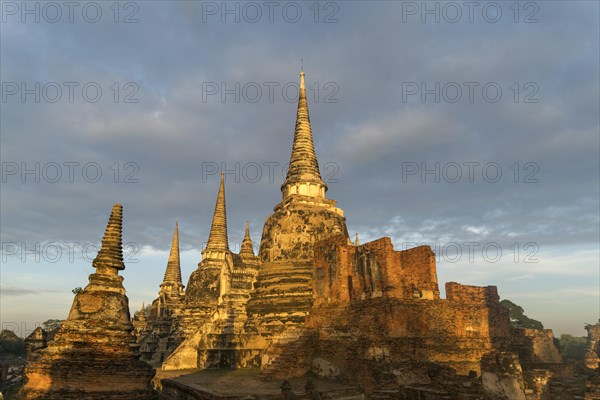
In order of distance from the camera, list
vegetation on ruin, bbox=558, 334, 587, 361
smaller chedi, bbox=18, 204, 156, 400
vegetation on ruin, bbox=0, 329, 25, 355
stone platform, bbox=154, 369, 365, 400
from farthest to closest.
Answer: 1. vegetation on ruin, bbox=0, 329, 25, 355
2. vegetation on ruin, bbox=558, 334, 587, 361
3. stone platform, bbox=154, 369, 365, 400
4. smaller chedi, bbox=18, 204, 156, 400

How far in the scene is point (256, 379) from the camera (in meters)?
17.4

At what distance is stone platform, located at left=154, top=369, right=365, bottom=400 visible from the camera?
13.9 metres

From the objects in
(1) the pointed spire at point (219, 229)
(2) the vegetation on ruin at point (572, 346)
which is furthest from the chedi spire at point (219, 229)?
(2) the vegetation on ruin at point (572, 346)

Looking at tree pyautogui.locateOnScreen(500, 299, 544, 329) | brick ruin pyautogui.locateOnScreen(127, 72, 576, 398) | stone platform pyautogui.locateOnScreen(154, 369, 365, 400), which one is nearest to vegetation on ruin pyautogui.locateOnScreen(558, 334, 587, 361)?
tree pyautogui.locateOnScreen(500, 299, 544, 329)

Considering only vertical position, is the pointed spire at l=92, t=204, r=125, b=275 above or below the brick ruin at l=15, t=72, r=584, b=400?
above

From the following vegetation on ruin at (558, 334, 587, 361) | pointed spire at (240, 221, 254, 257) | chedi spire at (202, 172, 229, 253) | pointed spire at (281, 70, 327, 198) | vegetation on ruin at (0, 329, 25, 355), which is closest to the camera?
pointed spire at (281, 70, 327, 198)

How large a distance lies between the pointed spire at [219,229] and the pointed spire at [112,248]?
3044 centimetres

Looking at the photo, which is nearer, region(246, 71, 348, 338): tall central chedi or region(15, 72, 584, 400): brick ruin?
region(15, 72, 584, 400): brick ruin

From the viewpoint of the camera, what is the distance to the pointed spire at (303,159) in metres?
29.8

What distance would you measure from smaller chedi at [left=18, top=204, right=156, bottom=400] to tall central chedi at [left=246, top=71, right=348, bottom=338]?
1081cm

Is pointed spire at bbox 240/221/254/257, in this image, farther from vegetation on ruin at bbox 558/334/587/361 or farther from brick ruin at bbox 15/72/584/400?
vegetation on ruin at bbox 558/334/587/361

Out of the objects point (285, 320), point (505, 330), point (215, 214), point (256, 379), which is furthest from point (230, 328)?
point (215, 214)

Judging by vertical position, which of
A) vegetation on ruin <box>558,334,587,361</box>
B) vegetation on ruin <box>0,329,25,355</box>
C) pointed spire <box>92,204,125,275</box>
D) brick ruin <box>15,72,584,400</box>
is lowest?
vegetation on ruin <box>558,334,587,361</box>

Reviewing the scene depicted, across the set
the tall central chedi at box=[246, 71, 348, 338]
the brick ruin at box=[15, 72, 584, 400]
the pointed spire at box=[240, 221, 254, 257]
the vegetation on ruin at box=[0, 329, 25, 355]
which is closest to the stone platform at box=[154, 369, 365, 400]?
the brick ruin at box=[15, 72, 584, 400]
